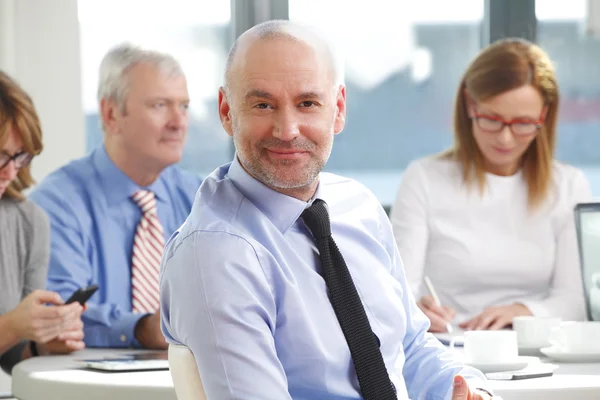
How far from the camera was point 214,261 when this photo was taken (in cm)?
164

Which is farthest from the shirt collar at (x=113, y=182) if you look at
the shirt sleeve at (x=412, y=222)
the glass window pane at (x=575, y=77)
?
the glass window pane at (x=575, y=77)

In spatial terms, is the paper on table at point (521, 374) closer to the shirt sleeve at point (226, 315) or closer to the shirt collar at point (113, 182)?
the shirt sleeve at point (226, 315)

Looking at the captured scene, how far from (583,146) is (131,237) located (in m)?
3.89

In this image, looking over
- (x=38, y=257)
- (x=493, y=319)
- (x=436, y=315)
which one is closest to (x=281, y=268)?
(x=436, y=315)

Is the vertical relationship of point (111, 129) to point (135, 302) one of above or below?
above

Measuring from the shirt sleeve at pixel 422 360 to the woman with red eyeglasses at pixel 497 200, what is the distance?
3.92 feet

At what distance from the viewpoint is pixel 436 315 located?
2828mm

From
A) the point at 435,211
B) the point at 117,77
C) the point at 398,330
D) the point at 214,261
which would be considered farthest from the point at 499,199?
the point at 214,261

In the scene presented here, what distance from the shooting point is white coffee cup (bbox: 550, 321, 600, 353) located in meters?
2.29

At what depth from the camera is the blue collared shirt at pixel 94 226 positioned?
2.88 meters

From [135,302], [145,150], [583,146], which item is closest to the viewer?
[135,302]

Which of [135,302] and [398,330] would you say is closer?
[398,330]

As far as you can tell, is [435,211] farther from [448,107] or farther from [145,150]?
[448,107]

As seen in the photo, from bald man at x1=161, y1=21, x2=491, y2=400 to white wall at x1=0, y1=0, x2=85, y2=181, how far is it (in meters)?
2.85
